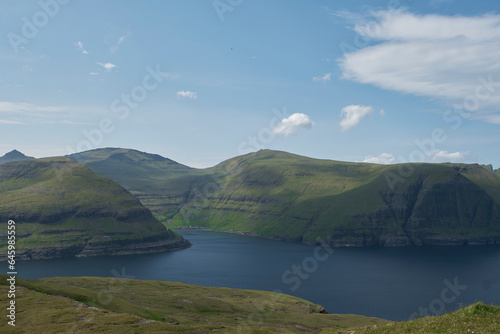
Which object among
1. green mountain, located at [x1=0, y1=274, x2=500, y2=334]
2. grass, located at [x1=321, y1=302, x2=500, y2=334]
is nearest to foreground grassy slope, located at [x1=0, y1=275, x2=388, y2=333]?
green mountain, located at [x1=0, y1=274, x2=500, y2=334]

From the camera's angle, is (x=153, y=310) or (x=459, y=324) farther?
(x=153, y=310)

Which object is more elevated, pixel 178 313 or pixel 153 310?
pixel 153 310

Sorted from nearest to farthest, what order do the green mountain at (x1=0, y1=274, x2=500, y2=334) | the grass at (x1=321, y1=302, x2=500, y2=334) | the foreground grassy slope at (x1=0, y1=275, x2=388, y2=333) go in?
1. the grass at (x1=321, y1=302, x2=500, y2=334)
2. the green mountain at (x1=0, y1=274, x2=500, y2=334)
3. the foreground grassy slope at (x1=0, y1=275, x2=388, y2=333)

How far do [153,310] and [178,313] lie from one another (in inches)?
371

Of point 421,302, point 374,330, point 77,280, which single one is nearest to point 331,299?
point 421,302

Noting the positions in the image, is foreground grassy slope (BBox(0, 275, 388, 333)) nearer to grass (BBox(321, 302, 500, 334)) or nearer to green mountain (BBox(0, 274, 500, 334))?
green mountain (BBox(0, 274, 500, 334))

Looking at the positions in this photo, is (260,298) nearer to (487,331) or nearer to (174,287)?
(174,287)

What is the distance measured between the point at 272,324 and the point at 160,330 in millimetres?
53897

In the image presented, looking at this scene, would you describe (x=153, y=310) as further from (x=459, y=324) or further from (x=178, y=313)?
(x=459, y=324)

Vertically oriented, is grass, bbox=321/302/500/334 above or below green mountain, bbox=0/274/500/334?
above

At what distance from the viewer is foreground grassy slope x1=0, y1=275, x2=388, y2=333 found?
65.5 metres

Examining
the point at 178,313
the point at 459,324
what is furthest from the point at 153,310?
the point at 459,324

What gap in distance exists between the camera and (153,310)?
325ft

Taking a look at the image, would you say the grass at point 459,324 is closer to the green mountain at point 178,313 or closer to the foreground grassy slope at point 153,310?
the green mountain at point 178,313
